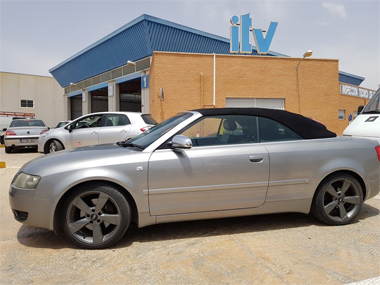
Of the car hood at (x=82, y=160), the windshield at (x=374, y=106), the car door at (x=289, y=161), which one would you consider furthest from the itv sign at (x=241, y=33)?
the car hood at (x=82, y=160)

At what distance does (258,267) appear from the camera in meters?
2.74

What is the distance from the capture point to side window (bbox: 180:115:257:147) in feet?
11.8

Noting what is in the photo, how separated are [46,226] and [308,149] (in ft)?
10.0

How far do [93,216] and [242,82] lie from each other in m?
16.0

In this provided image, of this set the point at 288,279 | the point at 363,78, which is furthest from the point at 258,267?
the point at 363,78

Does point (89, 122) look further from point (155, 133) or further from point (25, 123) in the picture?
point (25, 123)

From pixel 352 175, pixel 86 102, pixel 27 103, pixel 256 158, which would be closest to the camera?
pixel 256 158

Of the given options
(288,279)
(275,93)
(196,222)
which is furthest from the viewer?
(275,93)

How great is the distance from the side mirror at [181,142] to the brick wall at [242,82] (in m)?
13.6

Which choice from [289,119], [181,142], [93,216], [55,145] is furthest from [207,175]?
[55,145]

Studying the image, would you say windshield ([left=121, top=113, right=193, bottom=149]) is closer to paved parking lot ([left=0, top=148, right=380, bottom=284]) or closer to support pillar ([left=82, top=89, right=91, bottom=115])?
paved parking lot ([left=0, top=148, right=380, bottom=284])

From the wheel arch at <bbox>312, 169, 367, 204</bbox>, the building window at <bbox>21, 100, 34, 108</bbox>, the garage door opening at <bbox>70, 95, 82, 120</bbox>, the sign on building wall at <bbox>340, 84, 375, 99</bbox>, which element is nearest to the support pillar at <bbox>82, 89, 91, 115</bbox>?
the garage door opening at <bbox>70, 95, 82, 120</bbox>

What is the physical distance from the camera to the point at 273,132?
374 centimetres

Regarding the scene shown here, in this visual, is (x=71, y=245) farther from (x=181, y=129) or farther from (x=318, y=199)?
(x=318, y=199)
